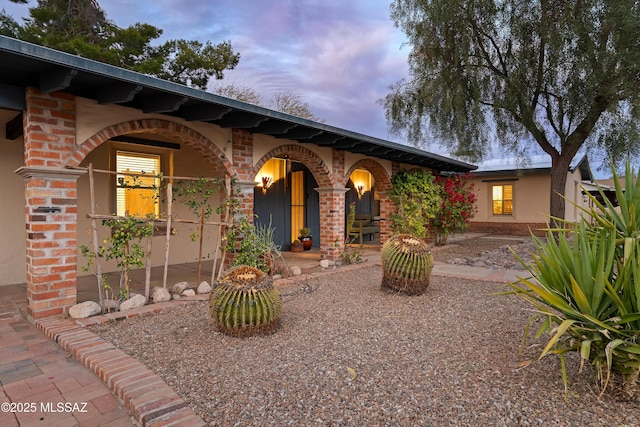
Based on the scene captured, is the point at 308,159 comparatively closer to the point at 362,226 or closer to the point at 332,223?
the point at 332,223

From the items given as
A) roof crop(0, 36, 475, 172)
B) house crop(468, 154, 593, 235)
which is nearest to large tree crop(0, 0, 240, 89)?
roof crop(0, 36, 475, 172)

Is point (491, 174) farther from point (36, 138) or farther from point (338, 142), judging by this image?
point (36, 138)

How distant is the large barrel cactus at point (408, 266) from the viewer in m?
4.53

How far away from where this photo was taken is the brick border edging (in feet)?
6.43

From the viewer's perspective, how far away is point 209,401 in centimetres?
213

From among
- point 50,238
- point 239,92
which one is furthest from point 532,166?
point 50,238

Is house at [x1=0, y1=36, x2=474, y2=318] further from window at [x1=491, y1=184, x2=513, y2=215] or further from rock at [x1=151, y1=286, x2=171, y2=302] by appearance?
window at [x1=491, y1=184, x2=513, y2=215]

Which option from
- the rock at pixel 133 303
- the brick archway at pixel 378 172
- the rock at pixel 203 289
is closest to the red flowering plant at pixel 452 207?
the brick archway at pixel 378 172

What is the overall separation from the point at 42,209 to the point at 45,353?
4.84 feet

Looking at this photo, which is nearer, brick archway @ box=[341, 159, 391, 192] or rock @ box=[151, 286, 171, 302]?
rock @ box=[151, 286, 171, 302]

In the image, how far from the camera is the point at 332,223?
727 cm

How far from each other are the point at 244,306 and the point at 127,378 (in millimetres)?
1008

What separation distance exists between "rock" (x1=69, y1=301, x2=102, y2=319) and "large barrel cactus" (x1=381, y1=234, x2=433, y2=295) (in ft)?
11.1

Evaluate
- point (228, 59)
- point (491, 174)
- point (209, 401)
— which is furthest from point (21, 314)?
point (491, 174)
